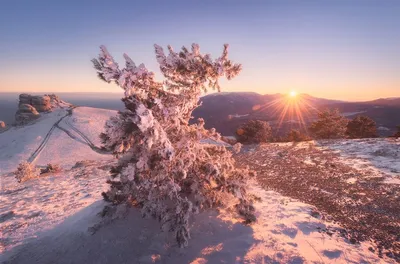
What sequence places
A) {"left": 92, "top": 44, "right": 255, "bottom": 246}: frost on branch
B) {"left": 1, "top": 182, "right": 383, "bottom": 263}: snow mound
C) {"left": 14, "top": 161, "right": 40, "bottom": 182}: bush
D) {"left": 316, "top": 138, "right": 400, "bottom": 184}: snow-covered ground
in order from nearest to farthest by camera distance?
1. {"left": 92, "top": 44, "right": 255, "bottom": 246}: frost on branch
2. {"left": 1, "top": 182, "right": 383, "bottom": 263}: snow mound
3. {"left": 316, "top": 138, "right": 400, "bottom": 184}: snow-covered ground
4. {"left": 14, "top": 161, "right": 40, "bottom": 182}: bush

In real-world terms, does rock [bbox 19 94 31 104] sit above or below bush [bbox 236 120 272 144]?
above

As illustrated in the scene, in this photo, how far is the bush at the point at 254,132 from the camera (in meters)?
27.3

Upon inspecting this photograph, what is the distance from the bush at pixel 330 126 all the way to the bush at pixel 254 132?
8.60 metres

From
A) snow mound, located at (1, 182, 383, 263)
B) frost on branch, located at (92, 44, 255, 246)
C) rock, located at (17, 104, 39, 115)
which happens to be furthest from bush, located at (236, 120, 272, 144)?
rock, located at (17, 104, 39, 115)

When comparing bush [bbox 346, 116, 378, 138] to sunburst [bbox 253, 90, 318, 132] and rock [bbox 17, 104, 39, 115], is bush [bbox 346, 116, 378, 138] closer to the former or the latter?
sunburst [bbox 253, 90, 318, 132]

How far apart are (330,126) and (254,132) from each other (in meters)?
11.0

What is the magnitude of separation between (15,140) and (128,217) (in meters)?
45.1

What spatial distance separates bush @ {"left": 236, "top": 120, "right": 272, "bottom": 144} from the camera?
89.5ft

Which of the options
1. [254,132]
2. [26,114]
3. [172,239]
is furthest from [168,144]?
[26,114]

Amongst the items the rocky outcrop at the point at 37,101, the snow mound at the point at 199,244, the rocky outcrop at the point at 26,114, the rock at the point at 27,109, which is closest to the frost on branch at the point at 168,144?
the snow mound at the point at 199,244

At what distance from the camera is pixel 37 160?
32.8m

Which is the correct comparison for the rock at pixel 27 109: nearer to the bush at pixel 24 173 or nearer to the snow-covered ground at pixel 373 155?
the bush at pixel 24 173

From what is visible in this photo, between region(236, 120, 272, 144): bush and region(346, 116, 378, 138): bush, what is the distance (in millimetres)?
13526

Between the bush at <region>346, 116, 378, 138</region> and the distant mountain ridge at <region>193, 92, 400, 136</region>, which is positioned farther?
the distant mountain ridge at <region>193, 92, 400, 136</region>
